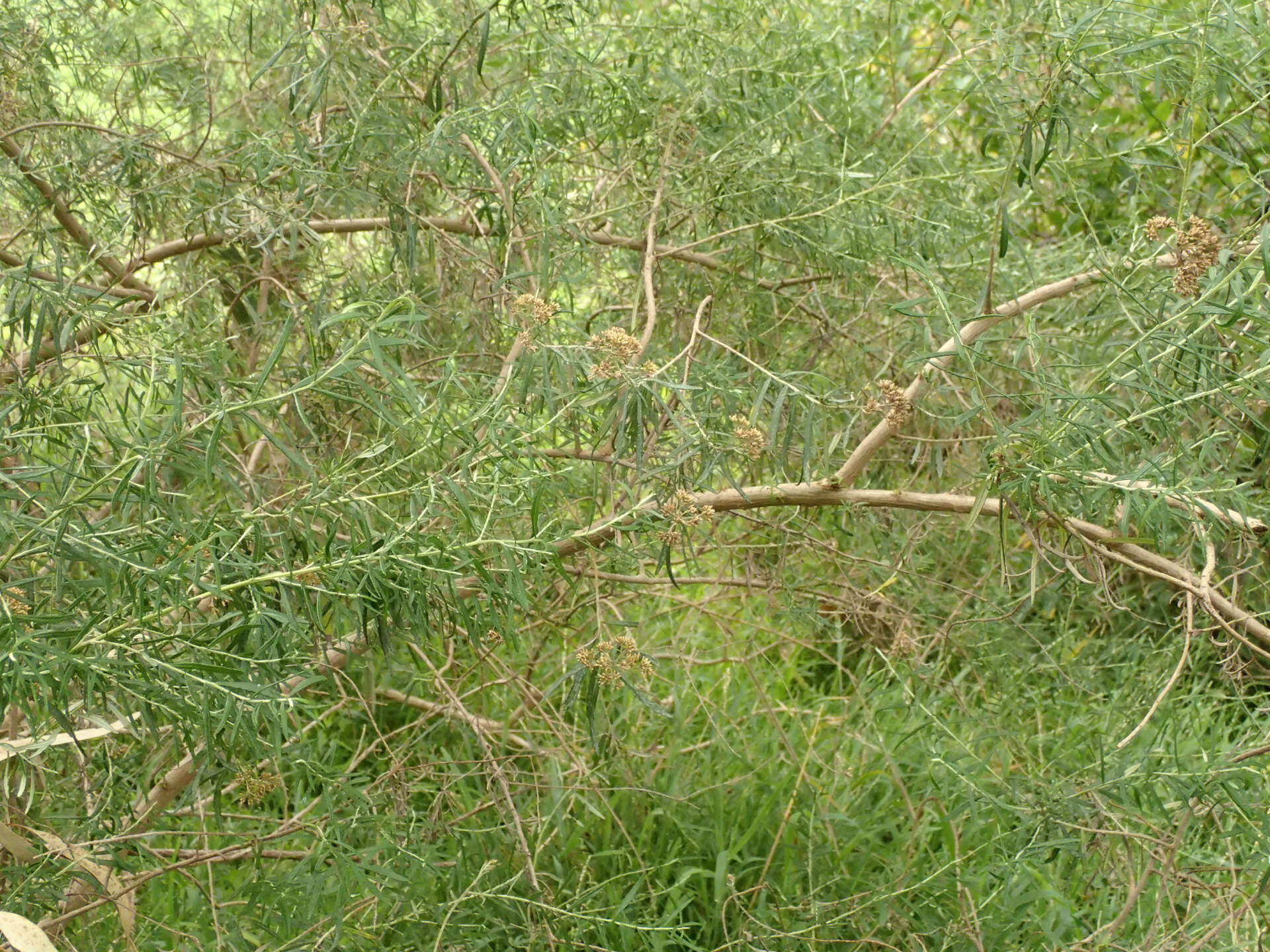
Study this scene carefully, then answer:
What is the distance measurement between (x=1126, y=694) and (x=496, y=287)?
1.82 metres

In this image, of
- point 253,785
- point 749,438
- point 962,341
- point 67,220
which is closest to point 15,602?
point 253,785

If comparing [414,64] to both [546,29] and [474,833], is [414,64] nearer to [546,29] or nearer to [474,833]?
[546,29]

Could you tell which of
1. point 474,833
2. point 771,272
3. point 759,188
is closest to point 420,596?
point 474,833

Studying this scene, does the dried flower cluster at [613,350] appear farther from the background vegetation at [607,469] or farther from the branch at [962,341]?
the branch at [962,341]

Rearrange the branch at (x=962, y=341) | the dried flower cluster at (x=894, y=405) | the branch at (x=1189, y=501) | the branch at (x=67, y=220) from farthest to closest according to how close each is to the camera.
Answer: the branch at (x=67, y=220) < the branch at (x=962, y=341) < the dried flower cluster at (x=894, y=405) < the branch at (x=1189, y=501)

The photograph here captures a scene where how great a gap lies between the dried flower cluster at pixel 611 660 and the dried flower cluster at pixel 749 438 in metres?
0.29

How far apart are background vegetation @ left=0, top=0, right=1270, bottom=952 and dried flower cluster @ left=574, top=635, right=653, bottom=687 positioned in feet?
0.06

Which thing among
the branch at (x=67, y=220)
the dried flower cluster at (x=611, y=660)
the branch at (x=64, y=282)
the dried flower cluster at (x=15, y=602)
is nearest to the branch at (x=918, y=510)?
the dried flower cluster at (x=611, y=660)

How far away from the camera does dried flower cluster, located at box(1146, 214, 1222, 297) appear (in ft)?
5.01

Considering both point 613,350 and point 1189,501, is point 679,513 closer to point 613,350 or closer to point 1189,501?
point 613,350

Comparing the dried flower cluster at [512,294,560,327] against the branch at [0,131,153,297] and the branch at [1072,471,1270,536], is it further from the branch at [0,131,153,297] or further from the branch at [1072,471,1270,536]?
the branch at [0,131,153,297]

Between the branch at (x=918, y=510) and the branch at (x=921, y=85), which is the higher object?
the branch at (x=921, y=85)

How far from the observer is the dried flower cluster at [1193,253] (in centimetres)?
153

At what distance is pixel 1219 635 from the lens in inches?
129
